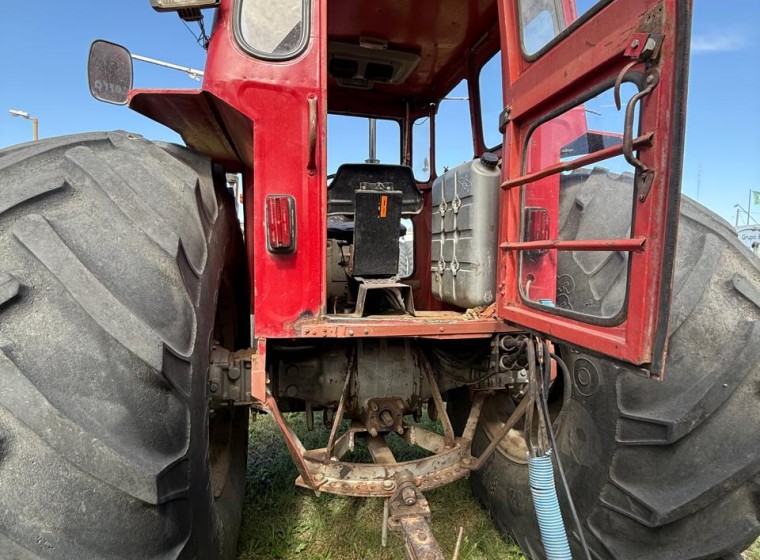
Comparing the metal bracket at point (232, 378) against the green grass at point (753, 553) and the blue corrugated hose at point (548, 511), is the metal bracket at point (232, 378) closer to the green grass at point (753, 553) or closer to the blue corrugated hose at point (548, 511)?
the blue corrugated hose at point (548, 511)

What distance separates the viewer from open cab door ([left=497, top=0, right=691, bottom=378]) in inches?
39.1

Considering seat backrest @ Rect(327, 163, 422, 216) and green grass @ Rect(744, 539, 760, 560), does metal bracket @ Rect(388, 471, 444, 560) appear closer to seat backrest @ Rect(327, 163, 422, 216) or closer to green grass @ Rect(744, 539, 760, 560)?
seat backrest @ Rect(327, 163, 422, 216)

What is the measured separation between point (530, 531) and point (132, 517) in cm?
166

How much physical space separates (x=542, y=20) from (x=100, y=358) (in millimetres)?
1641

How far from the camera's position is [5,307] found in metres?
0.93

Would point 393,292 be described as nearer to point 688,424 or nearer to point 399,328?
point 399,328

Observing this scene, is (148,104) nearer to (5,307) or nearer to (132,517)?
(5,307)

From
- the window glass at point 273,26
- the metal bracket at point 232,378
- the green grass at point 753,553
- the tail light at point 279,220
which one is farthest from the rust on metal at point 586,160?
the green grass at point 753,553

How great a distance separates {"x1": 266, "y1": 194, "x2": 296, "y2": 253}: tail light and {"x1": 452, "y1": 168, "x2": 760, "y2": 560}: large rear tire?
98cm

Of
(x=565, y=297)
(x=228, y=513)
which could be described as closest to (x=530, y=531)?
(x=565, y=297)

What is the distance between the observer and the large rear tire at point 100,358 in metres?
0.88

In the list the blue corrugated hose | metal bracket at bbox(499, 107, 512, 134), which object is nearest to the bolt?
the blue corrugated hose

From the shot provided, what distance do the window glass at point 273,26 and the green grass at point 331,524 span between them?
204 cm

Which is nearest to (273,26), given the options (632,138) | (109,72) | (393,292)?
(109,72)
